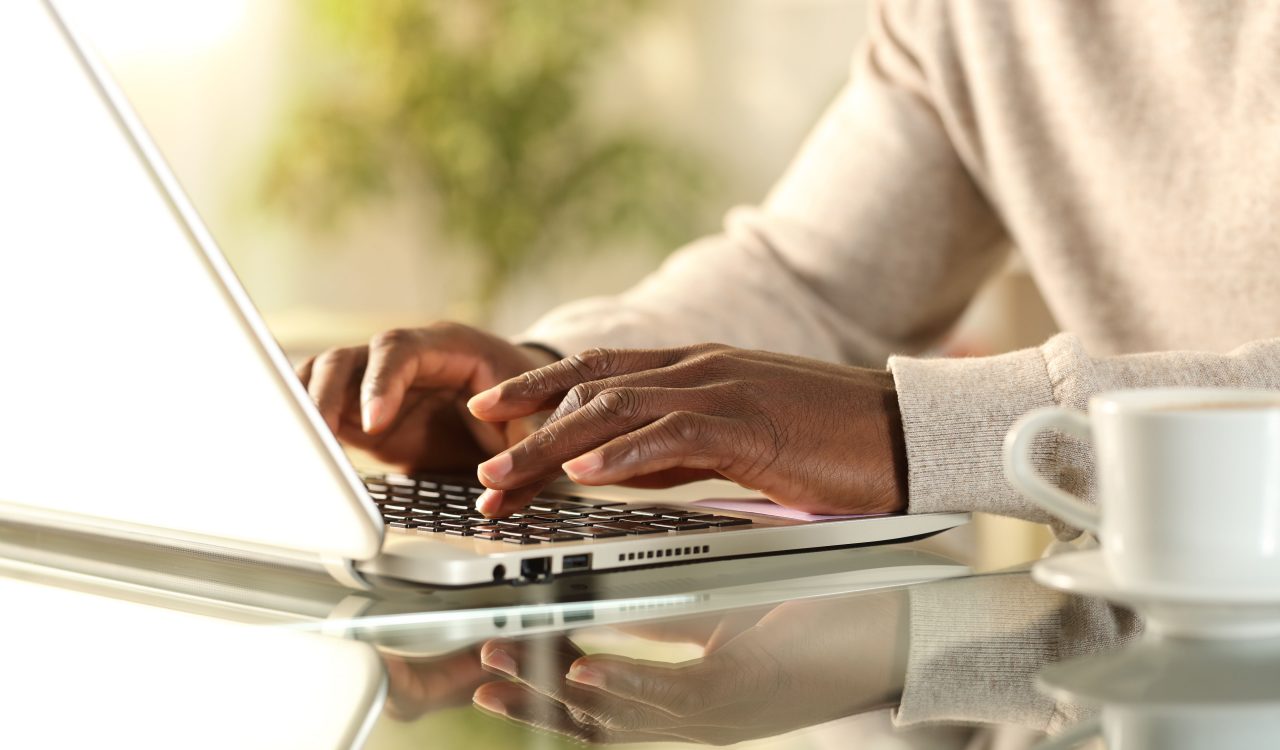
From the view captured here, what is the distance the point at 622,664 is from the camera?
1.47 ft

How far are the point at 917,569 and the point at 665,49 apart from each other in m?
4.16

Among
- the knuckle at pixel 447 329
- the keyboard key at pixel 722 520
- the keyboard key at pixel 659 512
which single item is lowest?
the keyboard key at pixel 659 512

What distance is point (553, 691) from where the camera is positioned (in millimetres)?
414

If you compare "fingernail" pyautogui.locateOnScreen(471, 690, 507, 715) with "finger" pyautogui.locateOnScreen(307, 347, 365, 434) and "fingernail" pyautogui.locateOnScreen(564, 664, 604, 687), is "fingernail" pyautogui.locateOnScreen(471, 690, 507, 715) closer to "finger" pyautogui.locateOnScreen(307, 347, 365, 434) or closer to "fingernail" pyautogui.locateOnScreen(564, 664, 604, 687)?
"fingernail" pyautogui.locateOnScreen(564, 664, 604, 687)

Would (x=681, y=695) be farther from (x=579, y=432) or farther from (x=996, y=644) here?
(x=579, y=432)

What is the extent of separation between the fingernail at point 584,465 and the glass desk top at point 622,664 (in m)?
0.05

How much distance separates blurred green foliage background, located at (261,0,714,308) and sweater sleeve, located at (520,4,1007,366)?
108 inches

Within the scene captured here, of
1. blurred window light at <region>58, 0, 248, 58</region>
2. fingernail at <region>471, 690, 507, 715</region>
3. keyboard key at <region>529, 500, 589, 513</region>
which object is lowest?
keyboard key at <region>529, 500, 589, 513</region>

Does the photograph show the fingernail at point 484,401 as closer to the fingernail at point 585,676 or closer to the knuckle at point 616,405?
the knuckle at point 616,405

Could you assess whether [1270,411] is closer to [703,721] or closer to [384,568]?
[703,721]

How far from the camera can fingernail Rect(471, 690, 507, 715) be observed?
392mm

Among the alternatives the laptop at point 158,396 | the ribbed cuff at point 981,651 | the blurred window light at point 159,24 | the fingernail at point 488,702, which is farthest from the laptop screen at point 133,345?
the blurred window light at point 159,24

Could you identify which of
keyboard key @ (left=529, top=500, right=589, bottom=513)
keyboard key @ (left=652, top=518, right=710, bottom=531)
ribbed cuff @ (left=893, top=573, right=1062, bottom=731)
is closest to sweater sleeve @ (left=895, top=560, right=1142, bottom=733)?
ribbed cuff @ (left=893, top=573, right=1062, bottom=731)

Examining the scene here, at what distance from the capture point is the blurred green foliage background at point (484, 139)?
4.08 m
